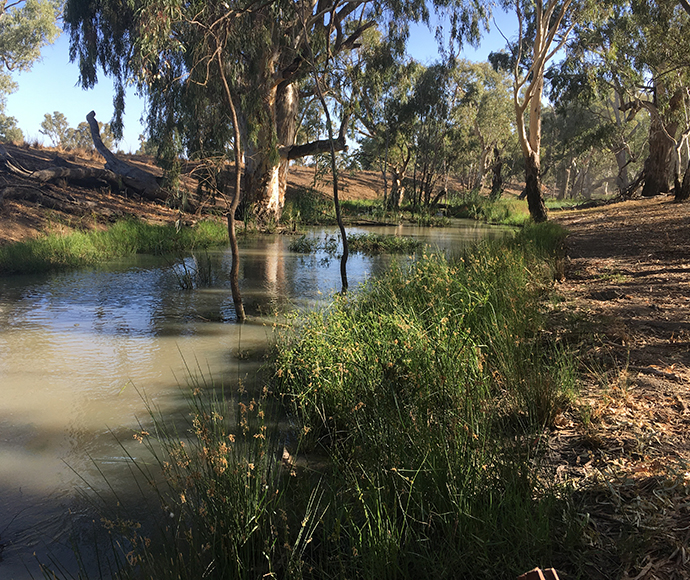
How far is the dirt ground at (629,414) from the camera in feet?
6.22

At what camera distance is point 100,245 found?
1181 cm

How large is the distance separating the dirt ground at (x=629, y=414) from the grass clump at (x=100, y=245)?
679cm

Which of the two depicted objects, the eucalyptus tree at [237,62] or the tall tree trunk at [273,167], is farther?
the tall tree trunk at [273,167]

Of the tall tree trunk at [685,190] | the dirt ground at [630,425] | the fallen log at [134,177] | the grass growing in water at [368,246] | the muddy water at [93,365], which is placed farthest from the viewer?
the fallen log at [134,177]

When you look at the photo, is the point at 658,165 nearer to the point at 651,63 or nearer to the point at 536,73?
the point at 651,63

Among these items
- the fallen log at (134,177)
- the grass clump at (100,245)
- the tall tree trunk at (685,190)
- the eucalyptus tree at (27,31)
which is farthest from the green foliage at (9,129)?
the tall tree trunk at (685,190)

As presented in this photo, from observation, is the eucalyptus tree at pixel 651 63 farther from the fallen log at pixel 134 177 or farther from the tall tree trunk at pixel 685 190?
the fallen log at pixel 134 177

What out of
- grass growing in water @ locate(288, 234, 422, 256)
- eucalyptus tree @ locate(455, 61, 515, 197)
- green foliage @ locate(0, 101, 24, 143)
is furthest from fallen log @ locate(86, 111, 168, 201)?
green foliage @ locate(0, 101, 24, 143)

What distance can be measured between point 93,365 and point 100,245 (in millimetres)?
7346

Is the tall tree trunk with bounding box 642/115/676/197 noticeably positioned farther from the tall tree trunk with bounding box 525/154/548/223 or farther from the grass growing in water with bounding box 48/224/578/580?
the grass growing in water with bounding box 48/224/578/580

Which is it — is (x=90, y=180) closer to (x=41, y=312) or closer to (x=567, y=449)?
(x=41, y=312)

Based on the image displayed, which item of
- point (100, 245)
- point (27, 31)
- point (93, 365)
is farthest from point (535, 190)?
point (27, 31)

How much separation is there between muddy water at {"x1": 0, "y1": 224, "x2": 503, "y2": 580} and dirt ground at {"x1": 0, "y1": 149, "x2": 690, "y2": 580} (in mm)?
2511

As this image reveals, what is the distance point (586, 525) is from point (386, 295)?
361 centimetres
